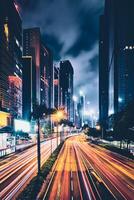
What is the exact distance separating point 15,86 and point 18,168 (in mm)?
113240

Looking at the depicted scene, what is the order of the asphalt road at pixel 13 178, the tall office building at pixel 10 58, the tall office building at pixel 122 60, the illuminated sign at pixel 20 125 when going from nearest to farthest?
the asphalt road at pixel 13 178 < the illuminated sign at pixel 20 125 < the tall office building at pixel 10 58 < the tall office building at pixel 122 60

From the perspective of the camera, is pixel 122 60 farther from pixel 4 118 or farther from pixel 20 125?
pixel 4 118

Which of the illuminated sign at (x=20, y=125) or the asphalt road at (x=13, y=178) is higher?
the illuminated sign at (x=20, y=125)

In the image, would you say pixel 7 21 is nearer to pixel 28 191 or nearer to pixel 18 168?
pixel 18 168

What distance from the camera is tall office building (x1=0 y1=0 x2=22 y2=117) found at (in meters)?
132

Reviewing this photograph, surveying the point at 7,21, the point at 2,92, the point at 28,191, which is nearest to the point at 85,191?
the point at 28,191

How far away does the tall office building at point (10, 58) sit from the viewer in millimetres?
132000

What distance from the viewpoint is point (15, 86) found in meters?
153

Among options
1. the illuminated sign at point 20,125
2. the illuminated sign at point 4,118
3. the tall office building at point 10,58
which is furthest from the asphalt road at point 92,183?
the tall office building at point 10,58

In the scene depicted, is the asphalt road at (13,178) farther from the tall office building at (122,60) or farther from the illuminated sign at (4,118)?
the tall office building at (122,60)

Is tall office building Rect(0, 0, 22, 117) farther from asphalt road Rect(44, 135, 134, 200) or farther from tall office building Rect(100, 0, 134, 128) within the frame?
asphalt road Rect(44, 135, 134, 200)

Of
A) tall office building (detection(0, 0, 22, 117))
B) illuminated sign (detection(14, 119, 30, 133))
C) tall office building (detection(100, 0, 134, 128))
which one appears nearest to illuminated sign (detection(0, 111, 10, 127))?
tall office building (detection(0, 0, 22, 117))

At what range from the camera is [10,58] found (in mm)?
144500

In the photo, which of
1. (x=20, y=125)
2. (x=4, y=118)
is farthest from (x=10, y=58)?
(x=20, y=125)
